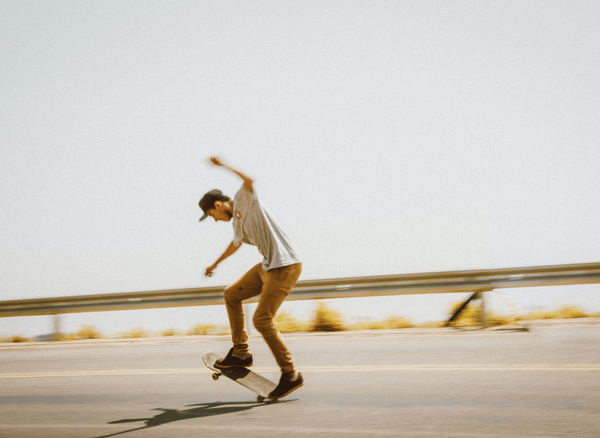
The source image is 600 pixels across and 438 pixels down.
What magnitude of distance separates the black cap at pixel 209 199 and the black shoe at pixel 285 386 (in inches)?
58.6

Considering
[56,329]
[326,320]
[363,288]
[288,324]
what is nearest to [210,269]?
[363,288]

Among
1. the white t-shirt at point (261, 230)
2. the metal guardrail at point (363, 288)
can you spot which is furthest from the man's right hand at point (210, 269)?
the metal guardrail at point (363, 288)

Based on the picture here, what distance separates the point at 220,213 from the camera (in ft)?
16.4

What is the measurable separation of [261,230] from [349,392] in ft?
5.10

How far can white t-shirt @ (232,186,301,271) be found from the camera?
191 inches

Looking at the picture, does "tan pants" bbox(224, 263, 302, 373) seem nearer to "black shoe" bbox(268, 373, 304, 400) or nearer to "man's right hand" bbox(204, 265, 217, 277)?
"black shoe" bbox(268, 373, 304, 400)

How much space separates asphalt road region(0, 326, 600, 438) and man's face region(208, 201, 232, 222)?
1501mm

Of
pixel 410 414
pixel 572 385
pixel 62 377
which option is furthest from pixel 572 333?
pixel 62 377

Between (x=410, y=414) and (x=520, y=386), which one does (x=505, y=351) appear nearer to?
(x=520, y=386)

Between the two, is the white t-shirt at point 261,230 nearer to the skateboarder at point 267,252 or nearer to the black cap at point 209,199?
the skateboarder at point 267,252

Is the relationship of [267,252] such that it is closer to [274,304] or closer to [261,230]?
[261,230]

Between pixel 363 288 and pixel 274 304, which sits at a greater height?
pixel 363 288

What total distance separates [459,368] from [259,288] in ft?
7.07

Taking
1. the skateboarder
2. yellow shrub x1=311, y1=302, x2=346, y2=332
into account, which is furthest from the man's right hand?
yellow shrub x1=311, y1=302, x2=346, y2=332
